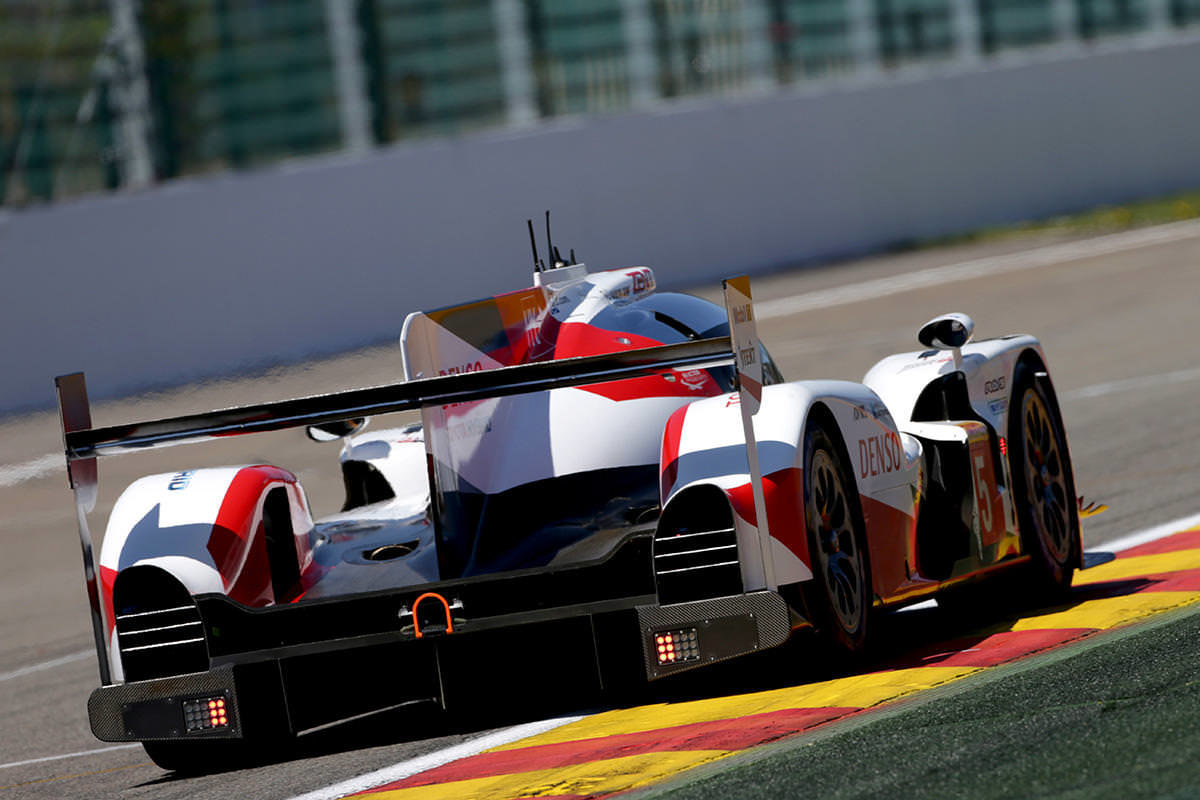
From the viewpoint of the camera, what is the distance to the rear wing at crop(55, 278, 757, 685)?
577 cm

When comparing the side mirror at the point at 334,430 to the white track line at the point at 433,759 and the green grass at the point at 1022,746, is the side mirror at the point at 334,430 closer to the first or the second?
the white track line at the point at 433,759

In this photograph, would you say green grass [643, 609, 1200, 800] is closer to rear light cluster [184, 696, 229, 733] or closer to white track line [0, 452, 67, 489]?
rear light cluster [184, 696, 229, 733]

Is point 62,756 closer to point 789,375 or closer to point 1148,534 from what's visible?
point 1148,534

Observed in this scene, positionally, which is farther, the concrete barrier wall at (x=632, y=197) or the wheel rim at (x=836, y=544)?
the concrete barrier wall at (x=632, y=197)

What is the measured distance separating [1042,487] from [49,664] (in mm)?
4989

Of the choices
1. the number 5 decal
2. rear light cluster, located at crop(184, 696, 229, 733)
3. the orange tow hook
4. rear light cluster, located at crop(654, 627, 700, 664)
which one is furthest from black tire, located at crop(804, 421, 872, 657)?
rear light cluster, located at crop(184, 696, 229, 733)

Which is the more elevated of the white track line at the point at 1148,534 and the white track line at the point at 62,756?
the white track line at the point at 62,756

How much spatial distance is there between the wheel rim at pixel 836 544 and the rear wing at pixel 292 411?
0.69m

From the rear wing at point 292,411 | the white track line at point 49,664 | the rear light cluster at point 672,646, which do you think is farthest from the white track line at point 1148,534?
the white track line at point 49,664

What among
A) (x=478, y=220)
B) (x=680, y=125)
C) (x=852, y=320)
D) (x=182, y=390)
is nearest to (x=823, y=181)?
(x=680, y=125)

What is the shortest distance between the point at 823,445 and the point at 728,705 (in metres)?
0.88

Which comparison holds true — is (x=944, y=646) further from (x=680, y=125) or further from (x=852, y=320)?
(x=680, y=125)

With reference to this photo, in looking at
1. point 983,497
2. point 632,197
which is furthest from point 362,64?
point 983,497

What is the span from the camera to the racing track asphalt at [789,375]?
6113mm
